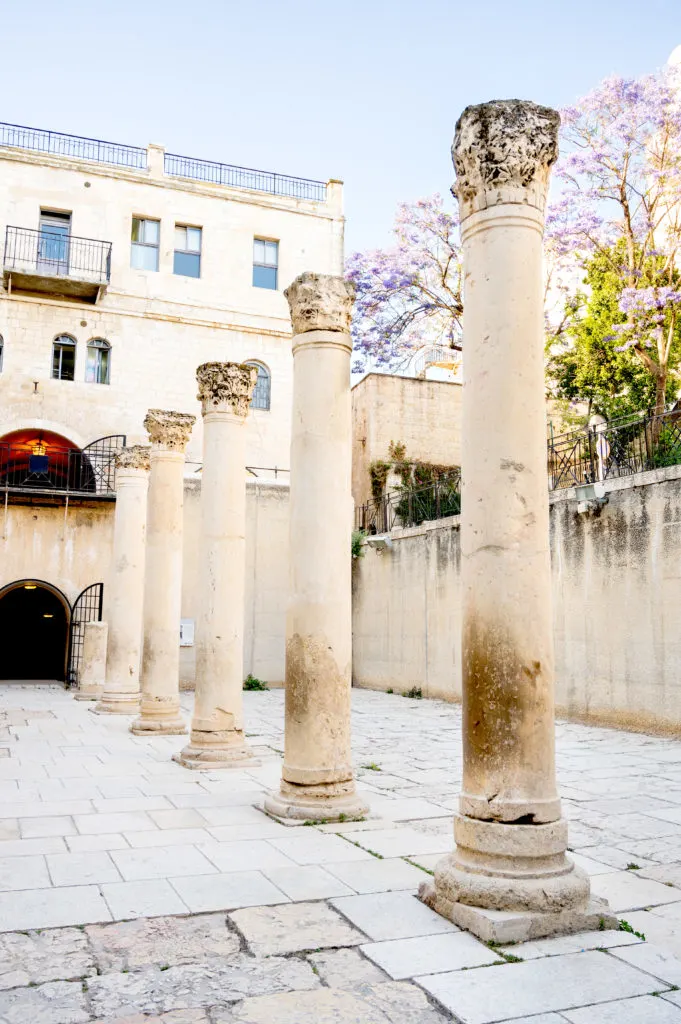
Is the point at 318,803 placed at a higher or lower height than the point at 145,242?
lower

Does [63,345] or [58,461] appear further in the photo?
[63,345]

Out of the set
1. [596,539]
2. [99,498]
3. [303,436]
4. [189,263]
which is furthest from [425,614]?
[189,263]

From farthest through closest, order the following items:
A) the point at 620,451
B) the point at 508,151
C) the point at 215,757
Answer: the point at 620,451 → the point at 215,757 → the point at 508,151

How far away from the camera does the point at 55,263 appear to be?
23.3 meters

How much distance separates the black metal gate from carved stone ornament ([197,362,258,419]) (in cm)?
1207

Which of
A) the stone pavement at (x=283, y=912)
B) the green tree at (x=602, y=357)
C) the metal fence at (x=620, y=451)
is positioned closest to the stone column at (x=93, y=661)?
the stone pavement at (x=283, y=912)

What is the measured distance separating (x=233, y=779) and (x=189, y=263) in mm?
19841

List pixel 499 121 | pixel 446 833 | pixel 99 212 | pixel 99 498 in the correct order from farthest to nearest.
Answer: pixel 99 212, pixel 99 498, pixel 446 833, pixel 499 121

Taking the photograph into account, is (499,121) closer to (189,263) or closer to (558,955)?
(558,955)

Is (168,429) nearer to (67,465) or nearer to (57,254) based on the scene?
(67,465)

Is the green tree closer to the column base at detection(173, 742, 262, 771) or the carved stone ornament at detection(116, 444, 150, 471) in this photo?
the carved stone ornament at detection(116, 444, 150, 471)

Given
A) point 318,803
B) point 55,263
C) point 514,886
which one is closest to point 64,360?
point 55,263

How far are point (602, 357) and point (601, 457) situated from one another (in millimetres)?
9667

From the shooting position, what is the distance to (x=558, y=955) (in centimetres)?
387
